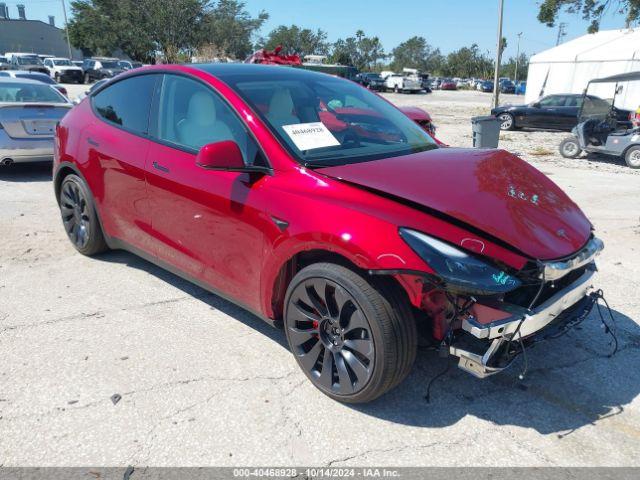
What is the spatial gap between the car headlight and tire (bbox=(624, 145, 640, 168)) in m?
10.5

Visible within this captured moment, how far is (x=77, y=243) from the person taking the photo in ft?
15.8

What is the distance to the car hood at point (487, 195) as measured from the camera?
2570 mm

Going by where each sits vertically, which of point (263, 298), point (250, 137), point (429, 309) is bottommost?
point (263, 298)

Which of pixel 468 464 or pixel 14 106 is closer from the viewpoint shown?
pixel 468 464

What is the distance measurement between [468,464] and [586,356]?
140 centimetres

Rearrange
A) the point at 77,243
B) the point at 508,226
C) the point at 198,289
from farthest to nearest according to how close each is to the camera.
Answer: the point at 77,243 < the point at 198,289 < the point at 508,226

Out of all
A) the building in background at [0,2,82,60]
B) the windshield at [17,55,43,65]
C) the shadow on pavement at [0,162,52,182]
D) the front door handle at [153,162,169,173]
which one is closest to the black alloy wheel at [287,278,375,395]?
the front door handle at [153,162,169,173]

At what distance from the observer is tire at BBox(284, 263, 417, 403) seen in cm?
247

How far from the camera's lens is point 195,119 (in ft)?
11.3

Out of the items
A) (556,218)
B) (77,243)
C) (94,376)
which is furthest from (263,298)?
(77,243)

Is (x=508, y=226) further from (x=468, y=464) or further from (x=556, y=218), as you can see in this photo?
(x=468, y=464)

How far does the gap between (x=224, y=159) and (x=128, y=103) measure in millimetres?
1654

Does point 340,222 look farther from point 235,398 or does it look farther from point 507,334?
point 235,398

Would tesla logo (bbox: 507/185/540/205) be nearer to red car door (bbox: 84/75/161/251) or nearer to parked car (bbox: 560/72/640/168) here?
red car door (bbox: 84/75/161/251)
